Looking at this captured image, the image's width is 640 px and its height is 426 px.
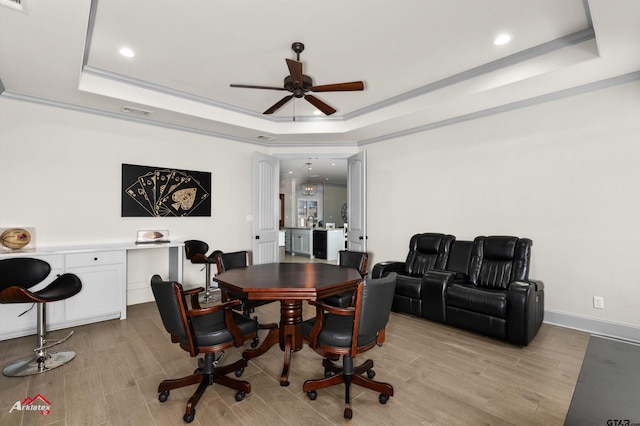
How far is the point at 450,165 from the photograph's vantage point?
4508mm

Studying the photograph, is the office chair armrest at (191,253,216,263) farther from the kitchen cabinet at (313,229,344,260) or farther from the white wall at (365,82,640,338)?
the kitchen cabinet at (313,229,344,260)

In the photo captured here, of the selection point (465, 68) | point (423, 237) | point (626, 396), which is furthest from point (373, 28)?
point (626, 396)

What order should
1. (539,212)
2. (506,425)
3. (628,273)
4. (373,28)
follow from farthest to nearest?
(539,212) < (628,273) < (373,28) < (506,425)

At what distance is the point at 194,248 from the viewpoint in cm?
457

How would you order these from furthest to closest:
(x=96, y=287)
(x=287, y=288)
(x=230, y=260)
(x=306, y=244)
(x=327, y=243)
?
(x=306, y=244) < (x=327, y=243) < (x=96, y=287) < (x=230, y=260) < (x=287, y=288)

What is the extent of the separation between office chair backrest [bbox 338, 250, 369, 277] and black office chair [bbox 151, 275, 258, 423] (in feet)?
5.10

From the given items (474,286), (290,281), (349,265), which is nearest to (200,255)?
(349,265)

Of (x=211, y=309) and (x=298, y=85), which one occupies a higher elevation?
(x=298, y=85)

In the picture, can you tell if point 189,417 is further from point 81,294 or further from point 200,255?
point 200,255

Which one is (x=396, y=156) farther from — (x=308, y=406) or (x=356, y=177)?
(x=308, y=406)

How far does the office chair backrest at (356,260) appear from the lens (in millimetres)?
3482

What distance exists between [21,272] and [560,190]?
219 inches

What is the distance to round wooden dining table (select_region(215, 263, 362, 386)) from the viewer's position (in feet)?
7.30

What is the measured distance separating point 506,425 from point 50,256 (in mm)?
4406
